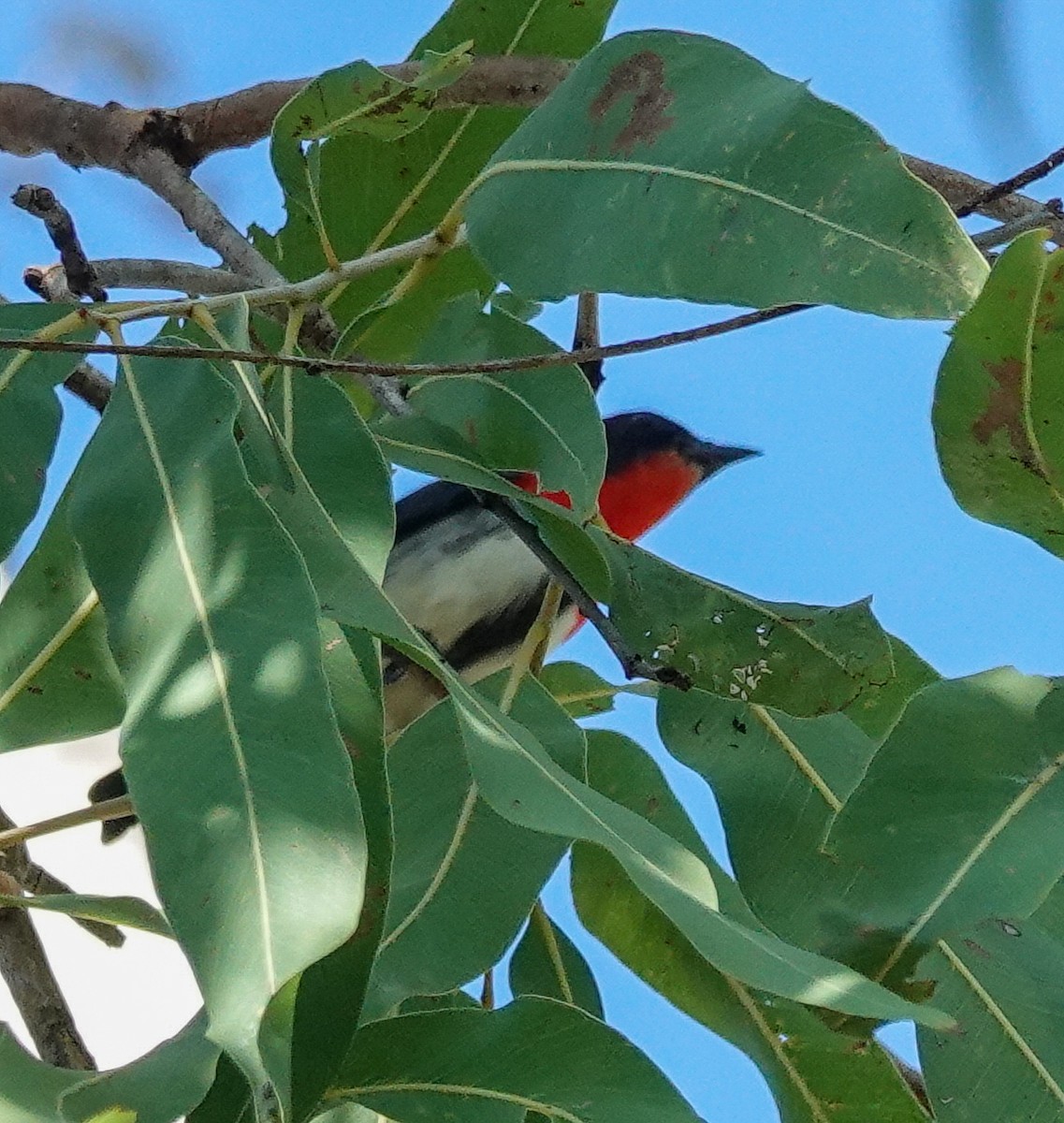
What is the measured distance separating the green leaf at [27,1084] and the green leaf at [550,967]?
0.53 m

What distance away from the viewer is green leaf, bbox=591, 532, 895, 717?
1187 millimetres

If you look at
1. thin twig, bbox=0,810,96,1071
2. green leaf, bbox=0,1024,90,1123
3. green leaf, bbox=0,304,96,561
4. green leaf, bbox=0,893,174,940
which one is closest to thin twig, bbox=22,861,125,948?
thin twig, bbox=0,810,96,1071

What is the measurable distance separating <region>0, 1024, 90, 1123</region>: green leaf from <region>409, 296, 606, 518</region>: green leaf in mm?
502

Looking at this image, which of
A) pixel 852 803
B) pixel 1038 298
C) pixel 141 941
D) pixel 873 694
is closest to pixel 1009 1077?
pixel 852 803

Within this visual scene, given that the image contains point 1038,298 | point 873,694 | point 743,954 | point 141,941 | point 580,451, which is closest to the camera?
point 743,954

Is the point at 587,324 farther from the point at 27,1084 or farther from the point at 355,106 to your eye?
the point at 27,1084

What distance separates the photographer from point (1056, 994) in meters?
1.08

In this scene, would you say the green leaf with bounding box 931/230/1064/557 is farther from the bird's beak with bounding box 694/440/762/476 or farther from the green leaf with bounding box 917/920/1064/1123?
the bird's beak with bounding box 694/440/762/476

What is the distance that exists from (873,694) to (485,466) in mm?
371

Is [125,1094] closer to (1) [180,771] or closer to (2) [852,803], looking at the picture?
(1) [180,771]

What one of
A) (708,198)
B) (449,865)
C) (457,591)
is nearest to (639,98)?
(708,198)

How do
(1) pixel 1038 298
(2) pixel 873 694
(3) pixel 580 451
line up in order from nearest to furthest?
1. (1) pixel 1038 298
2. (3) pixel 580 451
3. (2) pixel 873 694

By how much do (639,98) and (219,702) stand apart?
1.43ft

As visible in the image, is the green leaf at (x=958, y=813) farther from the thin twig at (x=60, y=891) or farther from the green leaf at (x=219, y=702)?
the thin twig at (x=60, y=891)
